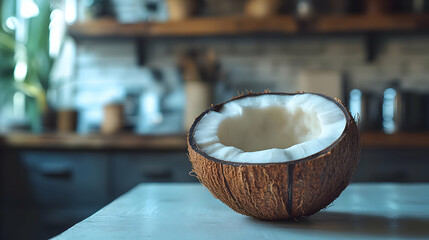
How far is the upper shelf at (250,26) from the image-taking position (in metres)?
2.19

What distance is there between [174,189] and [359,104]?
59.4 inches

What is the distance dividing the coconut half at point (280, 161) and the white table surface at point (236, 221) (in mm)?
34

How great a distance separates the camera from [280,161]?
581 mm

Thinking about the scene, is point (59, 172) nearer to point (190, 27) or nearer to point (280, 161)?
point (190, 27)

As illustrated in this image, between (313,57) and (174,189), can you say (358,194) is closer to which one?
(174,189)

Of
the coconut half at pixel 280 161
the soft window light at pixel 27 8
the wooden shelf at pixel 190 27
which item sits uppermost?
the soft window light at pixel 27 8

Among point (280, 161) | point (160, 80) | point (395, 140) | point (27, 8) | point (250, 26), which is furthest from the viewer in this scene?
point (27, 8)

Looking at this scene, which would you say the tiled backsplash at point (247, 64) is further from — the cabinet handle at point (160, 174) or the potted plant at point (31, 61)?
the cabinet handle at point (160, 174)

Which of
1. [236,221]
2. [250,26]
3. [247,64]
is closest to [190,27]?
[250,26]

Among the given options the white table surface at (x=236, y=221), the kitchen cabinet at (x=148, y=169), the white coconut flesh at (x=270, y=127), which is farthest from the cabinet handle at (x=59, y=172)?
the white coconut flesh at (x=270, y=127)

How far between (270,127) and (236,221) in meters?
0.21

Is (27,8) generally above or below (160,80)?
above

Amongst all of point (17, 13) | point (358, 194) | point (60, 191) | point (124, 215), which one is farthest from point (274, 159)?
point (17, 13)

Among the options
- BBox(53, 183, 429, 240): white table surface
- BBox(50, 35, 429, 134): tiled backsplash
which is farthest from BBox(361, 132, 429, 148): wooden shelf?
BBox(53, 183, 429, 240): white table surface
